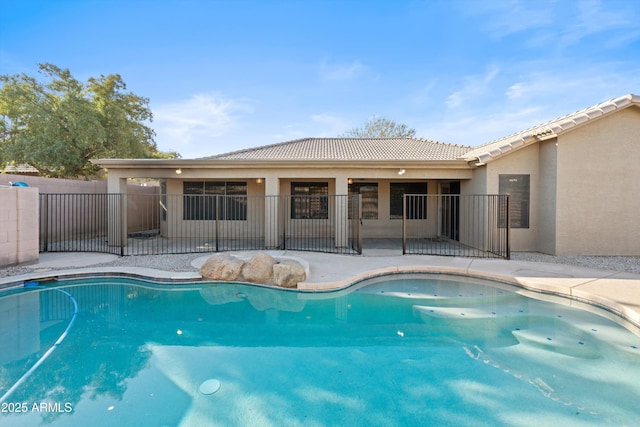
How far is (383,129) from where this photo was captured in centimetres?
3197

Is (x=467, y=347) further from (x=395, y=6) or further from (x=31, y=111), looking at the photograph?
(x=31, y=111)

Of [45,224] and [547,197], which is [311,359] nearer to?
[547,197]

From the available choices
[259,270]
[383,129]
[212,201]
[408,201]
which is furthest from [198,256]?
[383,129]

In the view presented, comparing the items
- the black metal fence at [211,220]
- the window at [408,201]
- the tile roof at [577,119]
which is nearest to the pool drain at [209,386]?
the black metal fence at [211,220]

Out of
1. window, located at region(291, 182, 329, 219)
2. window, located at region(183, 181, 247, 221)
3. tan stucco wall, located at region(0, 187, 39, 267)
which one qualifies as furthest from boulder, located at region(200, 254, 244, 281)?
window, located at region(291, 182, 329, 219)

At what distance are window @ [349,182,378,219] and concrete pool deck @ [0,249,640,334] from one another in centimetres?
435

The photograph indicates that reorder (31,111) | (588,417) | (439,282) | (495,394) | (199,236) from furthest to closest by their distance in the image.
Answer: (31,111), (199,236), (439,282), (495,394), (588,417)

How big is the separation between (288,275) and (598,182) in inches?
359

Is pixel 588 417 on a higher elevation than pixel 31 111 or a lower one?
lower

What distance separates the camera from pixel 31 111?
1389 cm

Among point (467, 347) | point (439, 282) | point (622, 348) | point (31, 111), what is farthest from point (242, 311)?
point (31, 111)

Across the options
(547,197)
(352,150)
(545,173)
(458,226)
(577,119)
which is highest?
(352,150)

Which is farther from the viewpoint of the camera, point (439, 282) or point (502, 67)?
point (502, 67)

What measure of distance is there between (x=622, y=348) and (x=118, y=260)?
1020 centimetres
